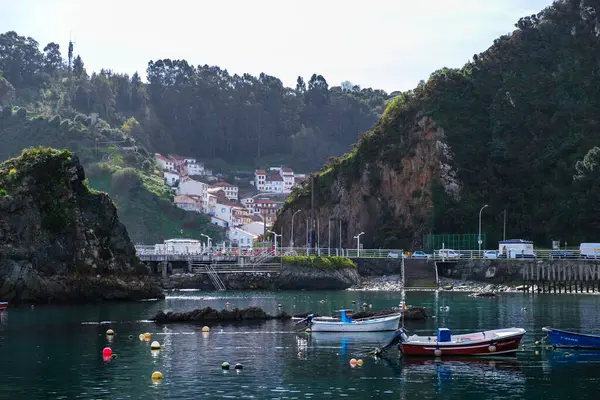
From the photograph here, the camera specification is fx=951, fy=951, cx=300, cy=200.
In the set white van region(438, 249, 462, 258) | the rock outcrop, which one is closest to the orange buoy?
the rock outcrop

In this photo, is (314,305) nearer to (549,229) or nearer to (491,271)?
(491,271)

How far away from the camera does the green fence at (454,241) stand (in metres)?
150

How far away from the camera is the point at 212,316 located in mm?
78688

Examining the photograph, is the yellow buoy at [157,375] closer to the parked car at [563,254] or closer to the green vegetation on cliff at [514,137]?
the parked car at [563,254]

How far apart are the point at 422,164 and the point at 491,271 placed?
38587 millimetres

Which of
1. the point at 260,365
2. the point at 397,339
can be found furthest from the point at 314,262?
the point at 260,365

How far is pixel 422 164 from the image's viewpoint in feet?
543

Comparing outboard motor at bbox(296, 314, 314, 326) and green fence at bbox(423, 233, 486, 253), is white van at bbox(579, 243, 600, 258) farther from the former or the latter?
outboard motor at bbox(296, 314, 314, 326)

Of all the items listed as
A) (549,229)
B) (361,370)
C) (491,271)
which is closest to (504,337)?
(361,370)

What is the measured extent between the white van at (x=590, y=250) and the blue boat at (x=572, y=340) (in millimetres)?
69191

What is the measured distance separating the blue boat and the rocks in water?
26549 millimetres

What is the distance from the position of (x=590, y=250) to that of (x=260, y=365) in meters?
84.4

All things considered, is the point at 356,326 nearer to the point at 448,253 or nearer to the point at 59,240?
the point at 59,240

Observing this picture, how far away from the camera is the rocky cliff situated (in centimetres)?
9719
